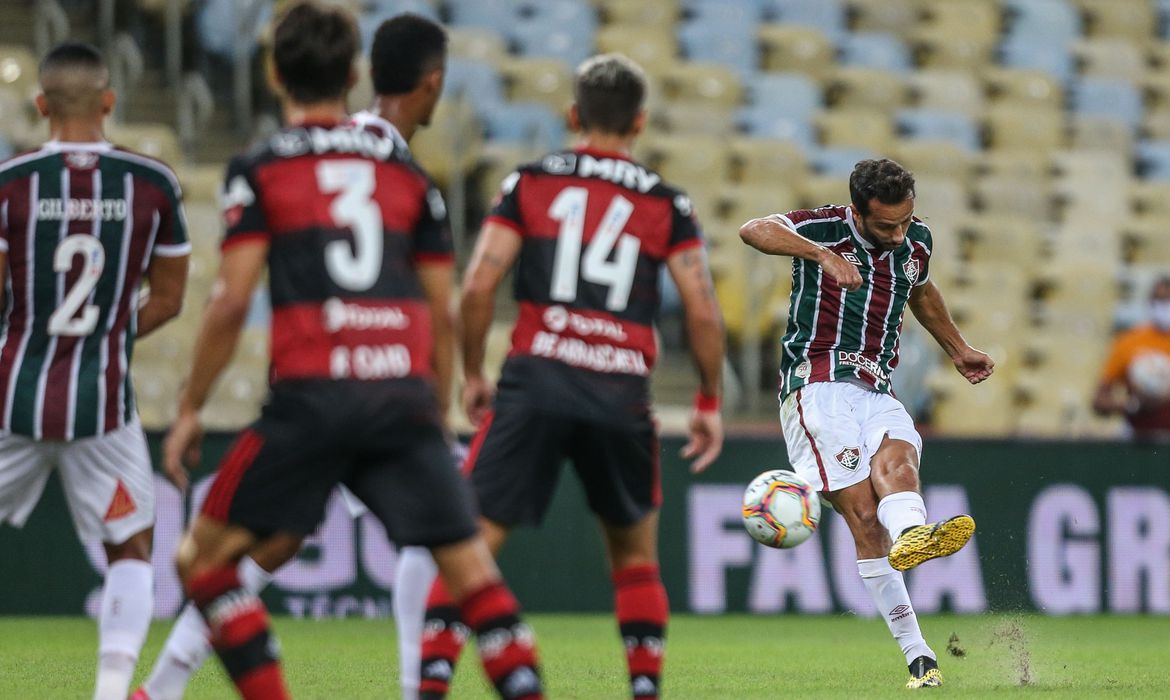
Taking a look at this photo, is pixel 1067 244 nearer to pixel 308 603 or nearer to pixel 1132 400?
pixel 1132 400

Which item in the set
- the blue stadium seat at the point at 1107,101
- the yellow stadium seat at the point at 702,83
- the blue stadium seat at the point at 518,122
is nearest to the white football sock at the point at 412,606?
the blue stadium seat at the point at 518,122

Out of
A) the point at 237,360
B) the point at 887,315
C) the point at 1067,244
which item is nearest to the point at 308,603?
the point at 237,360

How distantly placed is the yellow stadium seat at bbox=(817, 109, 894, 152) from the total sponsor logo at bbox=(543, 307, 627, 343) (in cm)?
1116

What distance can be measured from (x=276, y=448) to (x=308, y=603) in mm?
6913

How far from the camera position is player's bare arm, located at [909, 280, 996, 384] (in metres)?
8.19

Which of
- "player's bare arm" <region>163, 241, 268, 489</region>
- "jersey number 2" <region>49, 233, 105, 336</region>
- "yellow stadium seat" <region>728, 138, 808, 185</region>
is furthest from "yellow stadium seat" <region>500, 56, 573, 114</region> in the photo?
"player's bare arm" <region>163, 241, 268, 489</region>

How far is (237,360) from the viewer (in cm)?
1279

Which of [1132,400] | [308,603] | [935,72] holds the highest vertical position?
[935,72]

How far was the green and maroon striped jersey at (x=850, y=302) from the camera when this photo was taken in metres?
8.04

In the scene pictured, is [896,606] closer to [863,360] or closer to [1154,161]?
[863,360]

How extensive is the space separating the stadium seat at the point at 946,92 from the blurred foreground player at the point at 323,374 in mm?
13082

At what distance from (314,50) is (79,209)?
4.50 ft

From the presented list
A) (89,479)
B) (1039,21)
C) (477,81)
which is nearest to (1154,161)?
(1039,21)

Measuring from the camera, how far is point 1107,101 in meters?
18.2
